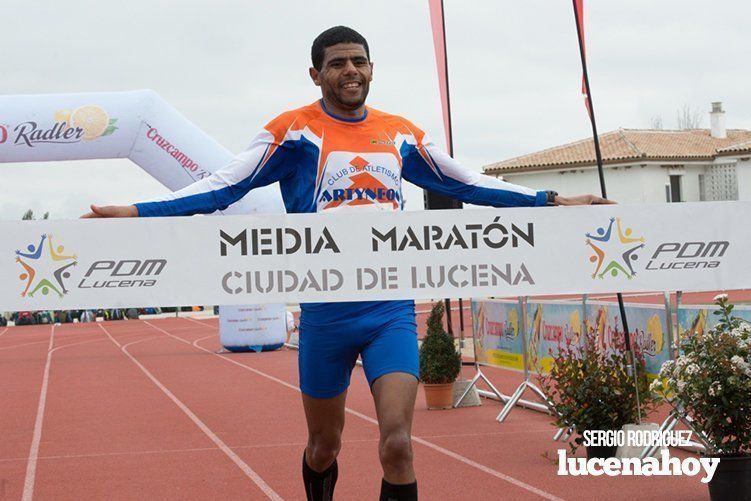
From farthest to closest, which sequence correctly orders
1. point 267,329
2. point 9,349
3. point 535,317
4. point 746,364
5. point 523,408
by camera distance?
point 9,349 → point 267,329 → point 523,408 → point 535,317 → point 746,364

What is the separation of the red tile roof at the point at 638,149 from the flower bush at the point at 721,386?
55.6 meters

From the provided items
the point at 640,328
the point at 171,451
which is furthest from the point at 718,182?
the point at 171,451

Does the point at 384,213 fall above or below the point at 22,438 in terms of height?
above

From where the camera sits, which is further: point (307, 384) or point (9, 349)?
point (9, 349)

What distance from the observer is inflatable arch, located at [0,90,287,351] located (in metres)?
16.3

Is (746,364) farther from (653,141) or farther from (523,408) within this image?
(653,141)

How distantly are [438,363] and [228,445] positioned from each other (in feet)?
9.00

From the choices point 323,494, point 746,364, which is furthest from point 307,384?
point 746,364

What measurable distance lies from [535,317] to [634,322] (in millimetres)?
2327

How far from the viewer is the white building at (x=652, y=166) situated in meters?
62.5

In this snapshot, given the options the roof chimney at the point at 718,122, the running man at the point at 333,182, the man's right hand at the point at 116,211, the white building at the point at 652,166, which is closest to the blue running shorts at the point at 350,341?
the running man at the point at 333,182

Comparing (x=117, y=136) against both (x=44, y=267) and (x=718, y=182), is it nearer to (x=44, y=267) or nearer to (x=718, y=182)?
(x=44, y=267)

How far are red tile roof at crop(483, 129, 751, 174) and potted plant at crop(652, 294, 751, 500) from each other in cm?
5564

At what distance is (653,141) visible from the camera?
64.7m
